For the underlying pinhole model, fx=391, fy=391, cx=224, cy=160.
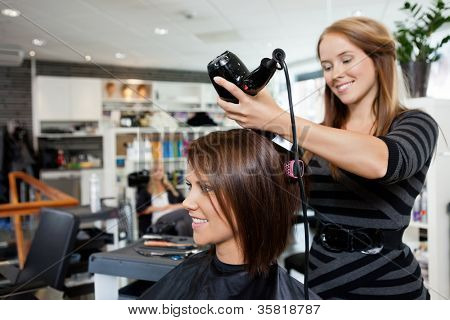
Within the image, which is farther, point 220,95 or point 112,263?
point 112,263

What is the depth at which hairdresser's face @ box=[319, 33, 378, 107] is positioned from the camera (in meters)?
0.66

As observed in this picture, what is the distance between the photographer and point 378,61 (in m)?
0.69

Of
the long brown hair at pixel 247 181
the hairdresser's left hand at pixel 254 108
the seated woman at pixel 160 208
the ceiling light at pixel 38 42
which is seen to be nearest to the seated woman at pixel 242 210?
the long brown hair at pixel 247 181

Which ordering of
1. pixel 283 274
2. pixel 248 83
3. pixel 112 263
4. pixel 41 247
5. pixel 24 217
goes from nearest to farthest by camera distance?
pixel 248 83 < pixel 283 274 < pixel 112 263 < pixel 41 247 < pixel 24 217

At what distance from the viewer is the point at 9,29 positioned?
798 mm

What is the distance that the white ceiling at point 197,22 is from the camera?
0.78 meters

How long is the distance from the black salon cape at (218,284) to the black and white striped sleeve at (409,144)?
0.95 ft

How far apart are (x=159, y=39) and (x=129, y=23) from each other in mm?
73

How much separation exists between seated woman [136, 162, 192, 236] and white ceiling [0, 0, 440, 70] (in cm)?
65

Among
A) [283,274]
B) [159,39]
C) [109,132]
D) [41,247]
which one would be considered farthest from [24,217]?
[283,274]

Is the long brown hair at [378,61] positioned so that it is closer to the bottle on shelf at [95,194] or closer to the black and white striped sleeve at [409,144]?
the black and white striped sleeve at [409,144]

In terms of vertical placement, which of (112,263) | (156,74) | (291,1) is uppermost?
(291,1)
